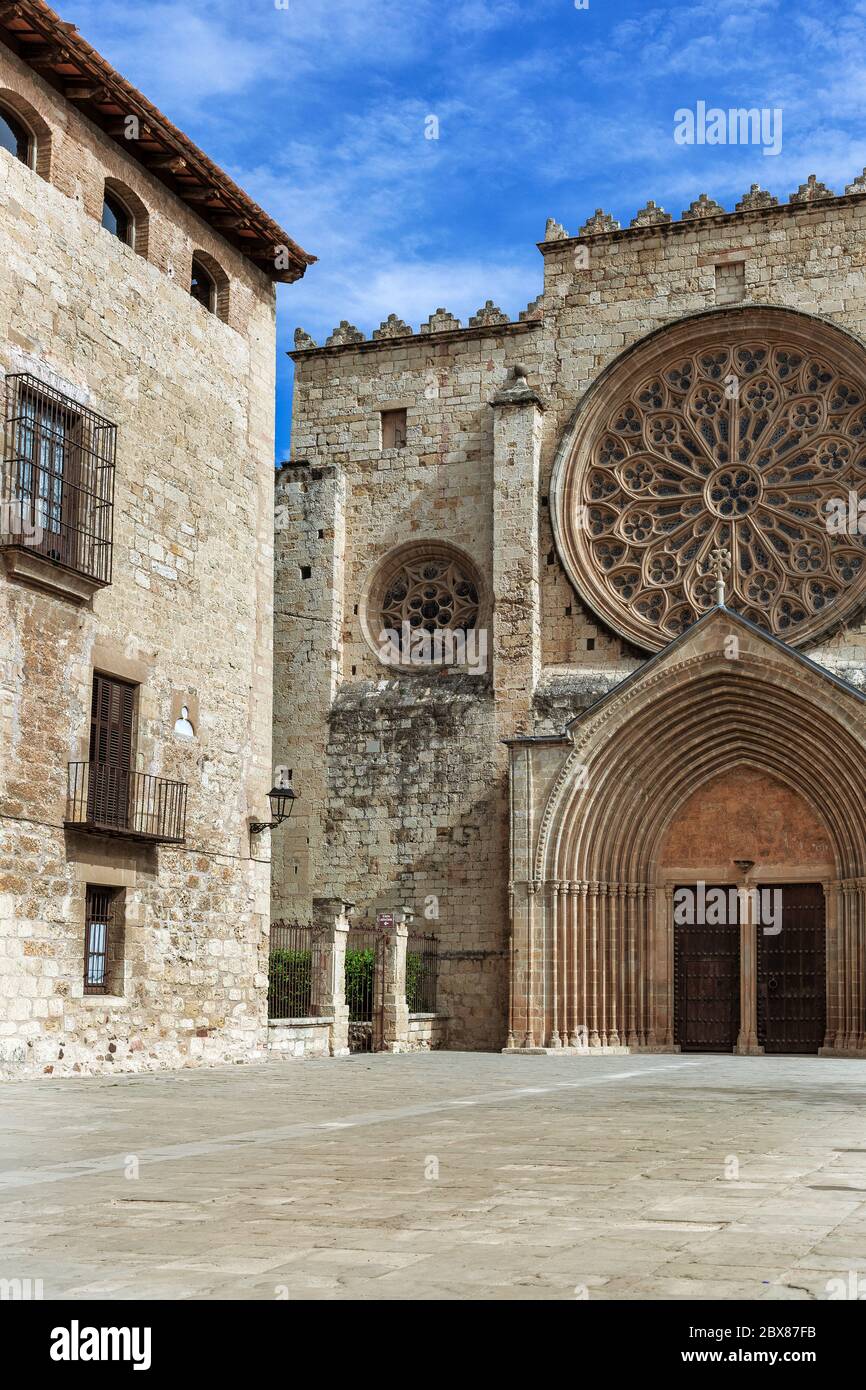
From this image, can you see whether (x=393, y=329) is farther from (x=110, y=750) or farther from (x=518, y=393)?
(x=110, y=750)

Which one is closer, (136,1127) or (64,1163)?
(64,1163)

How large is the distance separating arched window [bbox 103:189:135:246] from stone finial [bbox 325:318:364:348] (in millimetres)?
8828

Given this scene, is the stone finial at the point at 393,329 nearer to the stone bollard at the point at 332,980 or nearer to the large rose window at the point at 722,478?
the large rose window at the point at 722,478

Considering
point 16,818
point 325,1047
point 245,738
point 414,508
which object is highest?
point 414,508

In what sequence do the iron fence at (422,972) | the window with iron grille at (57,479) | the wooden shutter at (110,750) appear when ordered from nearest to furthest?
the window with iron grille at (57,479)
the wooden shutter at (110,750)
the iron fence at (422,972)

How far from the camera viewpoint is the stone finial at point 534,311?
24.6 meters

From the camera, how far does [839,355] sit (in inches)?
907

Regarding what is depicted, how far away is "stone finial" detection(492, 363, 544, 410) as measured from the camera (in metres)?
23.7

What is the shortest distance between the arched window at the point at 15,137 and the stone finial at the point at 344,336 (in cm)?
1069

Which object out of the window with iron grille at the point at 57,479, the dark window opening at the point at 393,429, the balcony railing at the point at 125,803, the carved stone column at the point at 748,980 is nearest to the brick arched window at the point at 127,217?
the window with iron grille at the point at 57,479

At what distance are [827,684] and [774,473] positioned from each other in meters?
3.88

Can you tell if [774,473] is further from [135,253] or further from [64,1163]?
[64,1163]

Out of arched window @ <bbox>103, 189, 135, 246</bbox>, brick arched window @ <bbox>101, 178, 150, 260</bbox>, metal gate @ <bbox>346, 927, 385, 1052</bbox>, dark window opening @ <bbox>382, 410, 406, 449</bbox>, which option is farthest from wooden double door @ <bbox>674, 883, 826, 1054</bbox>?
arched window @ <bbox>103, 189, 135, 246</bbox>
